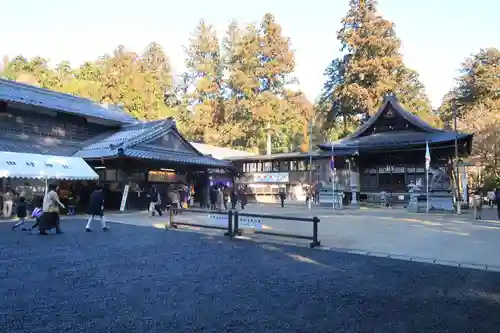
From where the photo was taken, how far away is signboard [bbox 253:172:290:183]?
124ft

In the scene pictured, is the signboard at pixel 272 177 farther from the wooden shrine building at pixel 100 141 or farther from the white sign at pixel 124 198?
the white sign at pixel 124 198

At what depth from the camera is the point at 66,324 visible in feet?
13.7

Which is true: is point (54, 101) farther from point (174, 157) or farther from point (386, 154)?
point (386, 154)

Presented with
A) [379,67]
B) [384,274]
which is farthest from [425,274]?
[379,67]

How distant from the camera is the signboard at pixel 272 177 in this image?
37.8 m

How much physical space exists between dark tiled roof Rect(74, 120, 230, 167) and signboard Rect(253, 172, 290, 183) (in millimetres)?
12679

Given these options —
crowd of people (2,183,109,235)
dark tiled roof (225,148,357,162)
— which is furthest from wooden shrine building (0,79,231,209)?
dark tiled roof (225,148,357,162)

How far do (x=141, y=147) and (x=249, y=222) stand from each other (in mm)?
12168

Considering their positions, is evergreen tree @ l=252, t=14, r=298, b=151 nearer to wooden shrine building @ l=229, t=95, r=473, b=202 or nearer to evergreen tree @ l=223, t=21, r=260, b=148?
evergreen tree @ l=223, t=21, r=260, b=148

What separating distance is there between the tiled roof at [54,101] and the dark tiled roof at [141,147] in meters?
1.59

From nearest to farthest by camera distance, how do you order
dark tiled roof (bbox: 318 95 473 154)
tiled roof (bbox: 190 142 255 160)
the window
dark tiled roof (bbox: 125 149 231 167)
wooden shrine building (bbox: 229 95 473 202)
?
dark tiled roof (bbox: 125 149 231 167)
the window
dark tiled roof (bbox: 318 95 473 154)
wooden shrine building (bbox: 229 95 473 202)
tiled roof (bbox: 190 142 255 160)

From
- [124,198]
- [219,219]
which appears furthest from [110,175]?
[219,219]

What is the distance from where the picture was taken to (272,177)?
3850 cm

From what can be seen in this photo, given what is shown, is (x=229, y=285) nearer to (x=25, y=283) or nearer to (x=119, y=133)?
(x=25, y=283)
